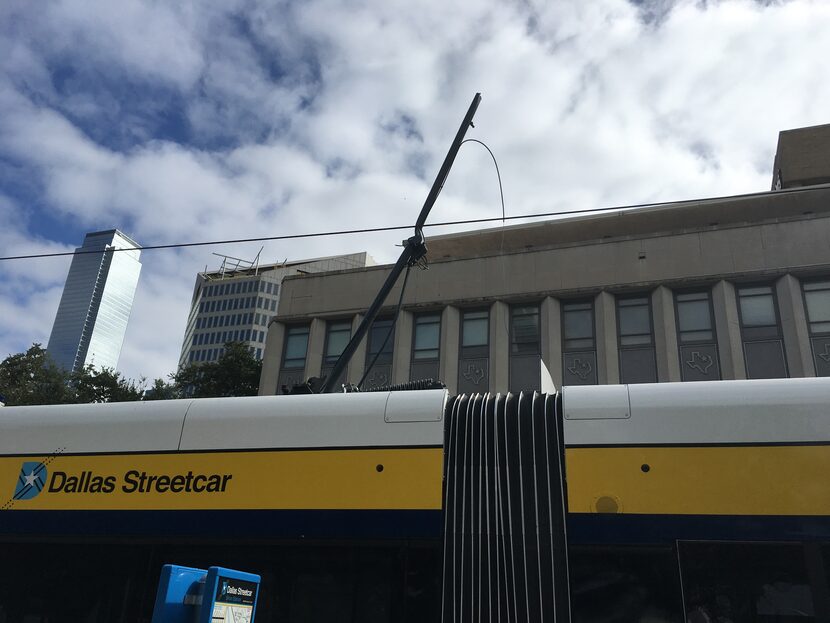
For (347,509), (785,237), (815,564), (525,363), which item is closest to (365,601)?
(347,509)

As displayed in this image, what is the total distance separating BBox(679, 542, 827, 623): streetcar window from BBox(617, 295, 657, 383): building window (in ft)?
74.8

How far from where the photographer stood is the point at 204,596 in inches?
173

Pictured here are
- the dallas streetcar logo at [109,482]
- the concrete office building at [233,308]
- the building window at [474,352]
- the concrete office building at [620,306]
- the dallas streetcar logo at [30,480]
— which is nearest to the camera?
the dallas streetcar logo at [109,482]

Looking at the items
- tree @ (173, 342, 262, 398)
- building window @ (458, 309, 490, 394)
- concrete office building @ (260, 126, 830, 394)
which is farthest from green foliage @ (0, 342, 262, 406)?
building window @ (458, 309, 490, 394)

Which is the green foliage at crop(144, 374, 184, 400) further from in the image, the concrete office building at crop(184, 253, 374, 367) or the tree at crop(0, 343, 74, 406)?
the concrete office building at crop(184, 253, 374, 367)

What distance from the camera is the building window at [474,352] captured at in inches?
1144

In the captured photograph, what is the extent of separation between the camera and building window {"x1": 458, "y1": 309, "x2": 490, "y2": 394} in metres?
29.0

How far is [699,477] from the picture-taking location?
201 inches

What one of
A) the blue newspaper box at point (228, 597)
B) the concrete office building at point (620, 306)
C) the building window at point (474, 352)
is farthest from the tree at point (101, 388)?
the blue newspaper box at point (228, 597)

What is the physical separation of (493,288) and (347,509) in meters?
25.2

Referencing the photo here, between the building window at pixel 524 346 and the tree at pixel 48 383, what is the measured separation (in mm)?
17249

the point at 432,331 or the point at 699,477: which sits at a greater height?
the point at 432,331

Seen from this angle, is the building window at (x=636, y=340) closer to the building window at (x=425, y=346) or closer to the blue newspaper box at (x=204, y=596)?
the building window at (x=425, y=346)

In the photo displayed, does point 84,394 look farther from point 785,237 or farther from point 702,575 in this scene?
point 702,575
